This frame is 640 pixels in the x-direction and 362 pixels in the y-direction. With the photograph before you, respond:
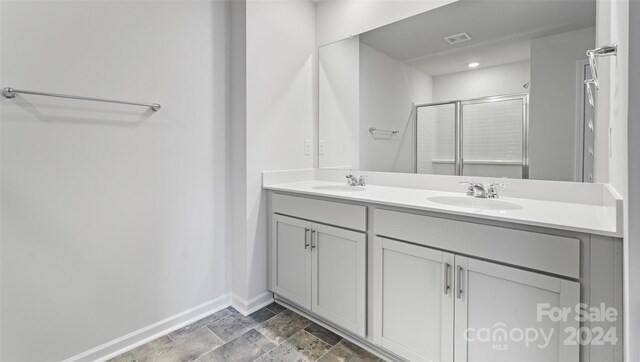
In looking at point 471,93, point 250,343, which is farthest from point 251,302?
Result: point 471,93

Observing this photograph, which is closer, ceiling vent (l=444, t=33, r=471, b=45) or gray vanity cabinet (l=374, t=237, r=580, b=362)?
gray vanity cabinet (l=374, t=237, r=580, b=362)

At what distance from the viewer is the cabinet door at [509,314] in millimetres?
1015

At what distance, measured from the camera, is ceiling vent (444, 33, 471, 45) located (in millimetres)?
1747

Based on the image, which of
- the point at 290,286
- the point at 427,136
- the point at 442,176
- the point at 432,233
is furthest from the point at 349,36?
the point at 290,286

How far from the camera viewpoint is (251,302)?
6.71 feet

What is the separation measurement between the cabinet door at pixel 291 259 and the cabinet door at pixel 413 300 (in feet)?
1.67

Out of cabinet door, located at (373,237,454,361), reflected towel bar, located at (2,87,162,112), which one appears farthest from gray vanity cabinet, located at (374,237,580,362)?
reflected towel bar, located at (2,87,162,112)

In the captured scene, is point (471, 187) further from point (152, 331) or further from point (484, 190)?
point (152, 331)

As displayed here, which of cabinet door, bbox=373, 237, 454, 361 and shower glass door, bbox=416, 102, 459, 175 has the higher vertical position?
shower glass door, bbox=416, 102, 459, 175

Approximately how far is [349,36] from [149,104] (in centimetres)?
Answer: 148

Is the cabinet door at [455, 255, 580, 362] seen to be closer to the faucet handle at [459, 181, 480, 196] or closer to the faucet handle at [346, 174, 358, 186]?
the faucet handle at [459, 181, 480, 196]

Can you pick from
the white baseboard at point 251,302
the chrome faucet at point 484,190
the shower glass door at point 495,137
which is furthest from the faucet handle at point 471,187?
the white baseboard at point 251,302

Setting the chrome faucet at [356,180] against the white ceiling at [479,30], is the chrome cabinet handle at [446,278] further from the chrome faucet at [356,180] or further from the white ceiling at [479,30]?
the white ceiling at [479,30]

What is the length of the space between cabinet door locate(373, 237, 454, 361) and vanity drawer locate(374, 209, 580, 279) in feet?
0.19
